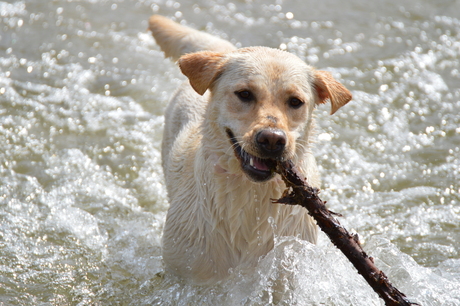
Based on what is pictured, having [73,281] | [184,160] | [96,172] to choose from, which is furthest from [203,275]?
[96,172]

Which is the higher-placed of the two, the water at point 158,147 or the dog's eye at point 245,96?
the dog's eye at point 245,96

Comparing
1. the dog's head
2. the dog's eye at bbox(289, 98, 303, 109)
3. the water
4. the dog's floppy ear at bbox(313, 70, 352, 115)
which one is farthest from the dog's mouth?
the dog's floppy ear at bbox(313, 70, 352, 115)

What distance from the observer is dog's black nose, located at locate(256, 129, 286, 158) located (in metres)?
3.54

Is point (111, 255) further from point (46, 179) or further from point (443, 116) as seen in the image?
point (443, 116)

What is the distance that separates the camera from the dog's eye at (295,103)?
4008 millimetres

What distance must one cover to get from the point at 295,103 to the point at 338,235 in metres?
1.09

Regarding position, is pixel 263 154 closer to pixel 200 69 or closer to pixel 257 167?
pixel 257 167

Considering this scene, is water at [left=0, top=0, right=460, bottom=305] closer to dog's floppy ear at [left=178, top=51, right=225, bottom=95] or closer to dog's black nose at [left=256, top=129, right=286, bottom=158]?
dog's black nose at [left=256, top=129, right=286, bottom=158]

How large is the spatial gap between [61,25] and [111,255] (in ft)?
19.1

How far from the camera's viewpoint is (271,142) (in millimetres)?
3564

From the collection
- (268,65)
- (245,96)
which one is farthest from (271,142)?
(268,65)

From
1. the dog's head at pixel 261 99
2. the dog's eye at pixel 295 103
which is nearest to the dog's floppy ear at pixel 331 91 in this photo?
the dog's head at pixel 261 99

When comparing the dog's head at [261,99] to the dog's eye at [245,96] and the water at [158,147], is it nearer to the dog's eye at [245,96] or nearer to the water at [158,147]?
the dog's eye at [245,96]

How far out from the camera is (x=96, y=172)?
669 centimetres
